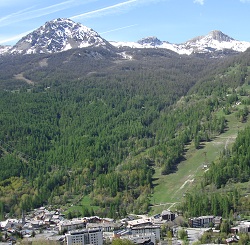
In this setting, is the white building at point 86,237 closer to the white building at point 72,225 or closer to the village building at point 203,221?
the white building at point 72,225

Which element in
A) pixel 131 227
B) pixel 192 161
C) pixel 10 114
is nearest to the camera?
pixel 131 227

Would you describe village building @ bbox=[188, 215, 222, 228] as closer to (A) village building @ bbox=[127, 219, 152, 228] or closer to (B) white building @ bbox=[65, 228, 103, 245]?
(A) village building @ bbox=[127, 219, 152, 228]

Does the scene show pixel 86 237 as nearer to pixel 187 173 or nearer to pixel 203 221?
pixel 203 221

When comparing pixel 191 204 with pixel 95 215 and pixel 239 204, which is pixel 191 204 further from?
pixel 95 215

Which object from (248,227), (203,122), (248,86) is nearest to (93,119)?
(203,122)

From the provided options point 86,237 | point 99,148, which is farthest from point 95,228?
point 99,148

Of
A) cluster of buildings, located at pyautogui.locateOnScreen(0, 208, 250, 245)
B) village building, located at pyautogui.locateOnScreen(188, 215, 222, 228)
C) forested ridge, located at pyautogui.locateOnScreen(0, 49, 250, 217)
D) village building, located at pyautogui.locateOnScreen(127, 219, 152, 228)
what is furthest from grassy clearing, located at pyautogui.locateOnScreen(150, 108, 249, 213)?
village building, located at pyautogui.locateOnScreen(188, 215, 222, 228)
